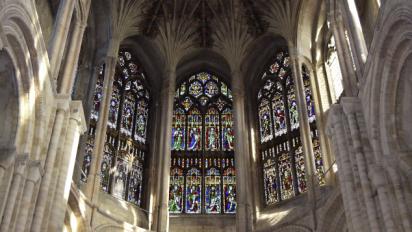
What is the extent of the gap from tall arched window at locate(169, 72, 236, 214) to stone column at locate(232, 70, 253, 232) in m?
1.26

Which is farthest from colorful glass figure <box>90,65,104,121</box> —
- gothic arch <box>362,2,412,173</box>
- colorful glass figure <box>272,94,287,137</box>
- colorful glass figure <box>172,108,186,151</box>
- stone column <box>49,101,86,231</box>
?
gothic arch <box>362,2,412,173</box>

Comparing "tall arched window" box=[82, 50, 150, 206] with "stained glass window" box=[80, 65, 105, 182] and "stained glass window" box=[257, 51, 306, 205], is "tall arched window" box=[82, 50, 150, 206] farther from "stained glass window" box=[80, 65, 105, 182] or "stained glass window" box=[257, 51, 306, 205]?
"stained glass window" box=[257, 51, 306, 205]

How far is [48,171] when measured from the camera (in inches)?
442

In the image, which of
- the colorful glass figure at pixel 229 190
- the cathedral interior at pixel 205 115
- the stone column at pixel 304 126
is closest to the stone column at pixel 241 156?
the cathedral interior at pixel 205 115

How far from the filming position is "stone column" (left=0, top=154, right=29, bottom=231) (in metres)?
9.48

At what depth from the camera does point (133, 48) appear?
20.8m

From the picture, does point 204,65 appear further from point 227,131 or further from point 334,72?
point 334,72

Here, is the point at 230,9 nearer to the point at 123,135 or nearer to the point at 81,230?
the point at 123,135

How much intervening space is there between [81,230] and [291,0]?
11.2 m

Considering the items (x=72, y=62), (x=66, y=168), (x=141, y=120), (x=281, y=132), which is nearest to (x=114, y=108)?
(x=141, y=120)

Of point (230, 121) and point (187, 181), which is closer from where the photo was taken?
point (187, 181)

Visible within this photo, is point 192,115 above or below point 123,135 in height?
above

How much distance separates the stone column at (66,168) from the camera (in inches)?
440

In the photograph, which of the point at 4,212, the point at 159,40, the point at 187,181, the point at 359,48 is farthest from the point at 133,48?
the point at 4,212
